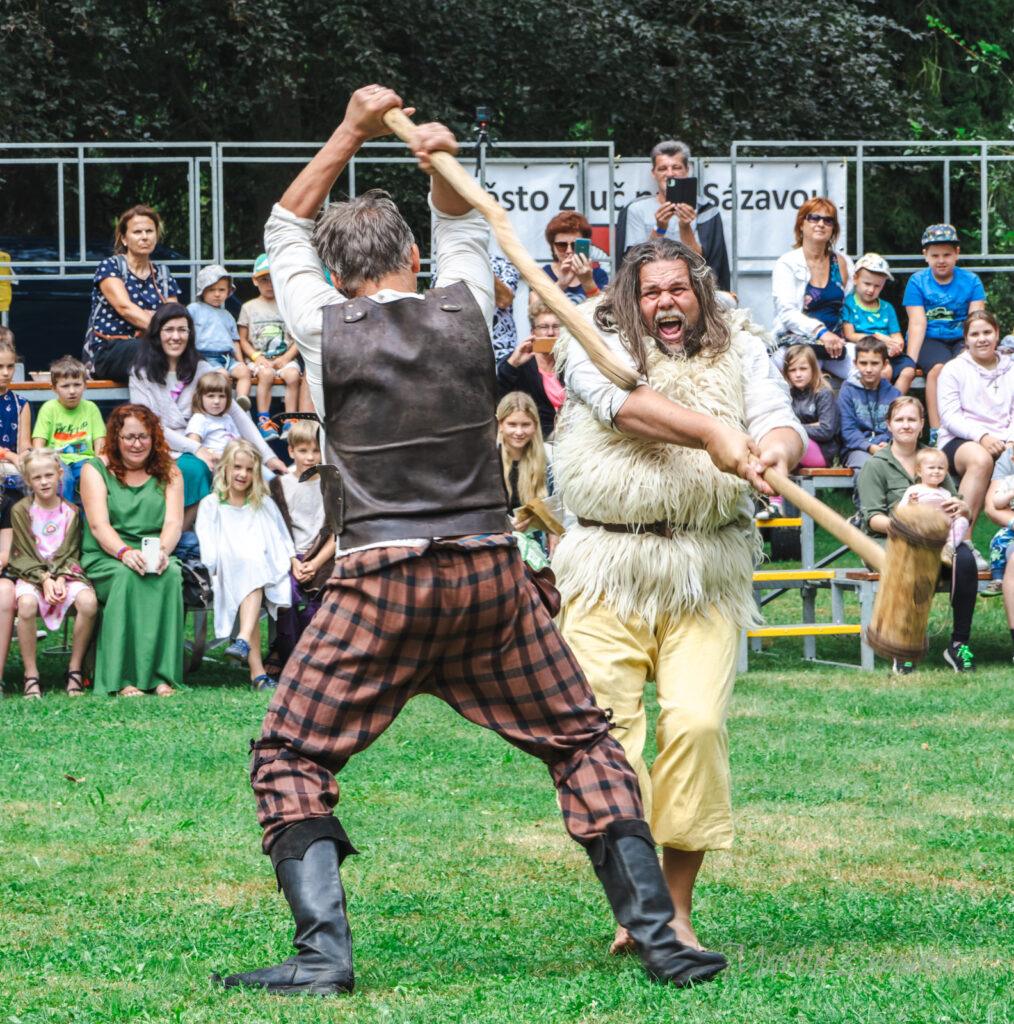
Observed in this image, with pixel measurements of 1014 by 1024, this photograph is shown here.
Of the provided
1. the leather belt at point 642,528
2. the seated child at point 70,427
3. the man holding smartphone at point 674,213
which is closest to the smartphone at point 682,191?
the man holding smartphone at point 674,213

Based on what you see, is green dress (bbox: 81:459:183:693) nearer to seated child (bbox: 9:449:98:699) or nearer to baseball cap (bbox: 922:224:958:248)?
seated child (bbox: 9:449:98:699)

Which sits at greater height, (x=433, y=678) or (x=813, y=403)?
(x=813, y=403)

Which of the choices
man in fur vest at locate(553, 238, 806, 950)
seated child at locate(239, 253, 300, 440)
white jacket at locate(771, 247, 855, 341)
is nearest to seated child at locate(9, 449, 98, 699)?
seated child at locate(239, 253, 300, 440)

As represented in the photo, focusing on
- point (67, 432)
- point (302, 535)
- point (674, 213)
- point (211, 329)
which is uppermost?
point (674, 213)

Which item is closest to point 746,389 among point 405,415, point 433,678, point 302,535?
point 405,415

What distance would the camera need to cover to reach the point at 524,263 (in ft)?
14.2

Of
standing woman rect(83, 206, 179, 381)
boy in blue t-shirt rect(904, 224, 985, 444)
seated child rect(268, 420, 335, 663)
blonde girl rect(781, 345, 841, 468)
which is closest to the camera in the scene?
seated child rect(268, 420, 335, 663)

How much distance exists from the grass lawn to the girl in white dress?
1.09 m

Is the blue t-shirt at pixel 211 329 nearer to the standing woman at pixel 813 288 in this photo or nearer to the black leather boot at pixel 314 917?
the standing woman at pixel 813 288

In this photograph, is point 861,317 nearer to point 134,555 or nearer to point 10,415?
point 134,555

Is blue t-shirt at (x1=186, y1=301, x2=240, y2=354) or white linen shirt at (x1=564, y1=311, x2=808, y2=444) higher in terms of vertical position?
blue t-shirt at (x1=186, y1=301, x2=240, y2=354)

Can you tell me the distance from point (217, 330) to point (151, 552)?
101 inches

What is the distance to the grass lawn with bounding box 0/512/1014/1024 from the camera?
4.12 meters

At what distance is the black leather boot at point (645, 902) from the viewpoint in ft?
13.4
